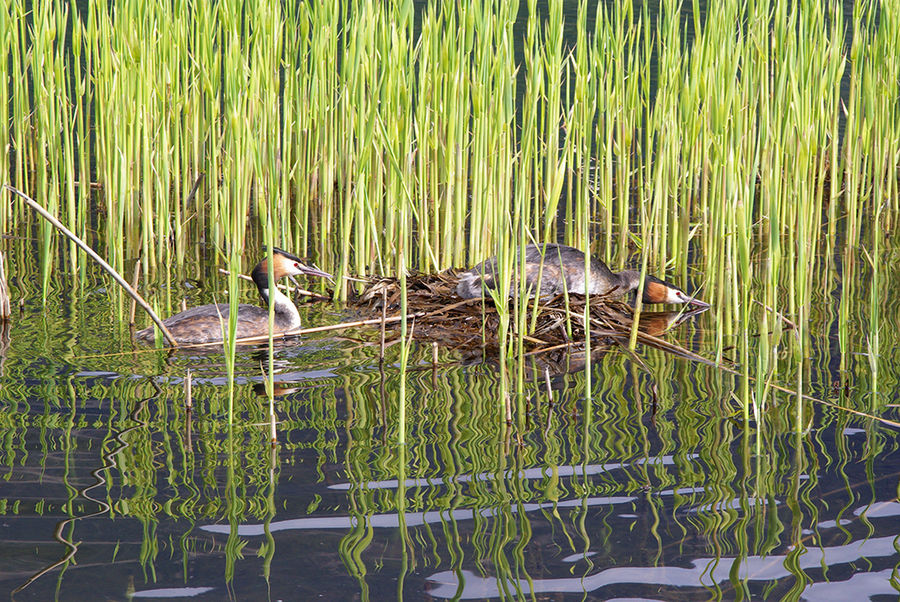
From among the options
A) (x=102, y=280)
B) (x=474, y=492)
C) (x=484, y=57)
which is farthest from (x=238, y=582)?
(x=102, y=280)

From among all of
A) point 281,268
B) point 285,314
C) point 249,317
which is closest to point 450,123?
point 281,268

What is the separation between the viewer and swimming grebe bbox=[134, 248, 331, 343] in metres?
4.30

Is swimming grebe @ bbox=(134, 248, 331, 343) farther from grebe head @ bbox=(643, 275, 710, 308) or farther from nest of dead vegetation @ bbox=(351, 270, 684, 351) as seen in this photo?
grebe head @ bbox=(643, 275, 710, 308)

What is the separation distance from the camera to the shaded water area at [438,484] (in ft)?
8.07

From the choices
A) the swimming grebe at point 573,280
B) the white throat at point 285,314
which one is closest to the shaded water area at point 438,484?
the white throat at point 285,314

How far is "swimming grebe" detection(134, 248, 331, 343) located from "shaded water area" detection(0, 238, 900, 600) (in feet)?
0.76

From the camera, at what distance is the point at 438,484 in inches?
114

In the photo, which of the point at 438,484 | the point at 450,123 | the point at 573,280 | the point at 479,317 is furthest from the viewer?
the point at 573,280

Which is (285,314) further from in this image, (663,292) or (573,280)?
(663,292)

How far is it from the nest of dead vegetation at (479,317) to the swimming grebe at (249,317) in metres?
0.40

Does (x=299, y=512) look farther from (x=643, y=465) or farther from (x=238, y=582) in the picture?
(x=643, y=465)

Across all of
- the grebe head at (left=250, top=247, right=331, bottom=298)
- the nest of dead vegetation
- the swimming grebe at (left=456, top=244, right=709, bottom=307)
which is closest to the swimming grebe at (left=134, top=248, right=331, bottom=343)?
the grebe head at (left=250, top=247, right=331, bottom=298)

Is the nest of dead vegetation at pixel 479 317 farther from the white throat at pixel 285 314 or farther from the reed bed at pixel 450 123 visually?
the white throat at pixel 285 314

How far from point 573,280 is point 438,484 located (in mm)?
2437
